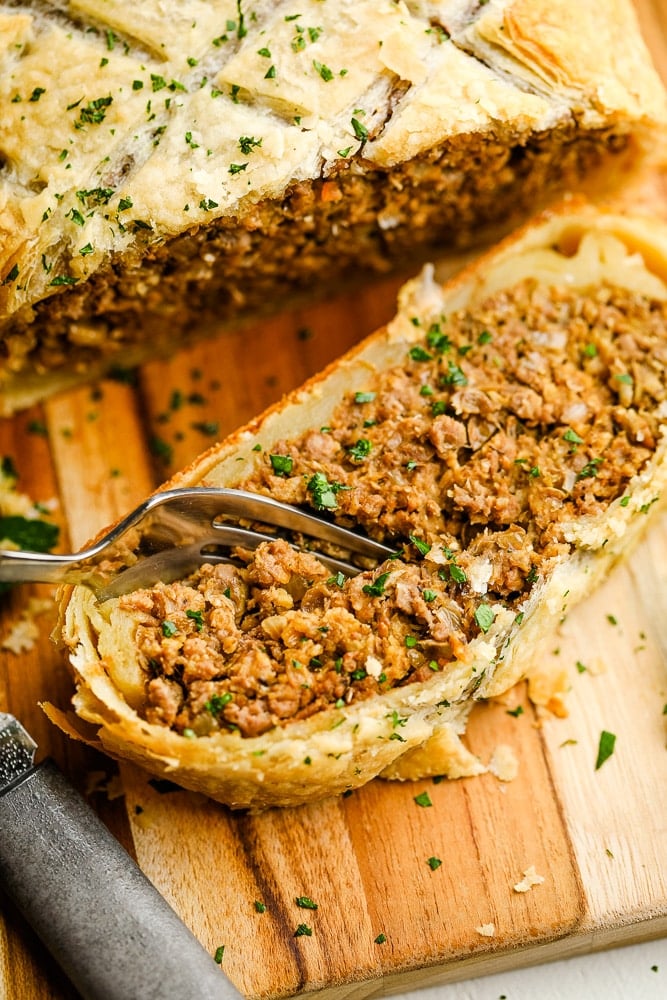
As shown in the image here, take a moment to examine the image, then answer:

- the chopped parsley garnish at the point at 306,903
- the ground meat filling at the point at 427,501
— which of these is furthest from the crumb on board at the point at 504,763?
the chopped parsley garnish at the point at 306,903

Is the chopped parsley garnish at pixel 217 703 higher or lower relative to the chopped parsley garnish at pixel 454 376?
lower

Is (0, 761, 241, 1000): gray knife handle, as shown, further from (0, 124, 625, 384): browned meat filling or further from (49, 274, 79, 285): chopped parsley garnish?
(0, 124, 625, 384): browned meat filling

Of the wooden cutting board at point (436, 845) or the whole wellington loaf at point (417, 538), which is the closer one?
the whole wellington loaf at point (417, 538)

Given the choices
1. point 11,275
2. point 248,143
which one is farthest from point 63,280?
point 248,143

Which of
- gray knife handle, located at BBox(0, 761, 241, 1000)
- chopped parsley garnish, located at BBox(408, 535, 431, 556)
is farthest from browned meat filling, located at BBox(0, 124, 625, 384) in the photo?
gray knife handle, located at BBox(0, 761, 241, 1000)

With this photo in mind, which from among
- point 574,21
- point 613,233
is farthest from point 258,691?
point 574,21

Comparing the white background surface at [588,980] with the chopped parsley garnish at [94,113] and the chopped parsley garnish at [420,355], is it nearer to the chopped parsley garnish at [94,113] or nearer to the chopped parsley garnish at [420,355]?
the chopped parsley garnish at [420,355]

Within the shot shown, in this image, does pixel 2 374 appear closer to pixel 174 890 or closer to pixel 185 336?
pixel 185 336

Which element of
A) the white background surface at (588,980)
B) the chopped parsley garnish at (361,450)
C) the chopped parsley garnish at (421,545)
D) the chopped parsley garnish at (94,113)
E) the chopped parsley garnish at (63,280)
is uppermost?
the chopped parsley garnish at (94,113)
